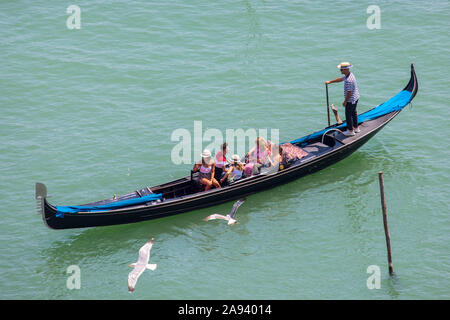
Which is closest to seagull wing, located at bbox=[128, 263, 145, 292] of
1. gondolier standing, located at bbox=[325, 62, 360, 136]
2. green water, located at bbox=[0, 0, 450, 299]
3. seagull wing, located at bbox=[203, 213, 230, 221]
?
green water, located at bbox=[0, 0, 450, 299]

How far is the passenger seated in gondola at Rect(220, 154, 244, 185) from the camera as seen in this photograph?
48.8 ft

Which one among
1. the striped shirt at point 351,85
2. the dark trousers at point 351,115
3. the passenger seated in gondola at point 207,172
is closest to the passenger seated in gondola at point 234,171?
the passenger seated in gondola at point 207,172

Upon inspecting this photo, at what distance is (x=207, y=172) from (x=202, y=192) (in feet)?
1.43

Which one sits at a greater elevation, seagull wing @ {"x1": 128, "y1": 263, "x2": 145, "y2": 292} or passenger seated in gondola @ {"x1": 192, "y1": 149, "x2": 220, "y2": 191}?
passenger seated in gondola @ {"x1": 192, "y1": 149, "x2": 220, "y2": 191}

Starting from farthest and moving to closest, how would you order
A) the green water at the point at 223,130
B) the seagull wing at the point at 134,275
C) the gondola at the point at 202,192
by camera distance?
1. the gondola at the point at 202,192
2. the green water at the point at 223,130
3. the seagull wing at the point at 134,275

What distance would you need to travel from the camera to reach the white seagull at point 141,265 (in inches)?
508

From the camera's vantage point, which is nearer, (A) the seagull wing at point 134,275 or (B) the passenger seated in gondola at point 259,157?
(A) the seagull wing at point 134,275

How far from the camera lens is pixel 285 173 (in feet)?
50.5

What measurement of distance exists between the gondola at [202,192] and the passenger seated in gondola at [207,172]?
192 millimetres

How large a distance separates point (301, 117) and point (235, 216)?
182 inches

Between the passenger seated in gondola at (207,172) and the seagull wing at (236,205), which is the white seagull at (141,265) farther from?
the seagull wing at (236,205)

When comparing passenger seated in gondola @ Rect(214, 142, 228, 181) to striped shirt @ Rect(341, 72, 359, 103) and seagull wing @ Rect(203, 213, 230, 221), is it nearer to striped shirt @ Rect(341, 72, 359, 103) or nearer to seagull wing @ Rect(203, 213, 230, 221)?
seagull wing @ Rect(203, 213, 230, 221)

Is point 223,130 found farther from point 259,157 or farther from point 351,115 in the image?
A: point 351,115

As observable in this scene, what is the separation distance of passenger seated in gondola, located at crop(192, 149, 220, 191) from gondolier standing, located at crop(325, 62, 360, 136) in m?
3.43
